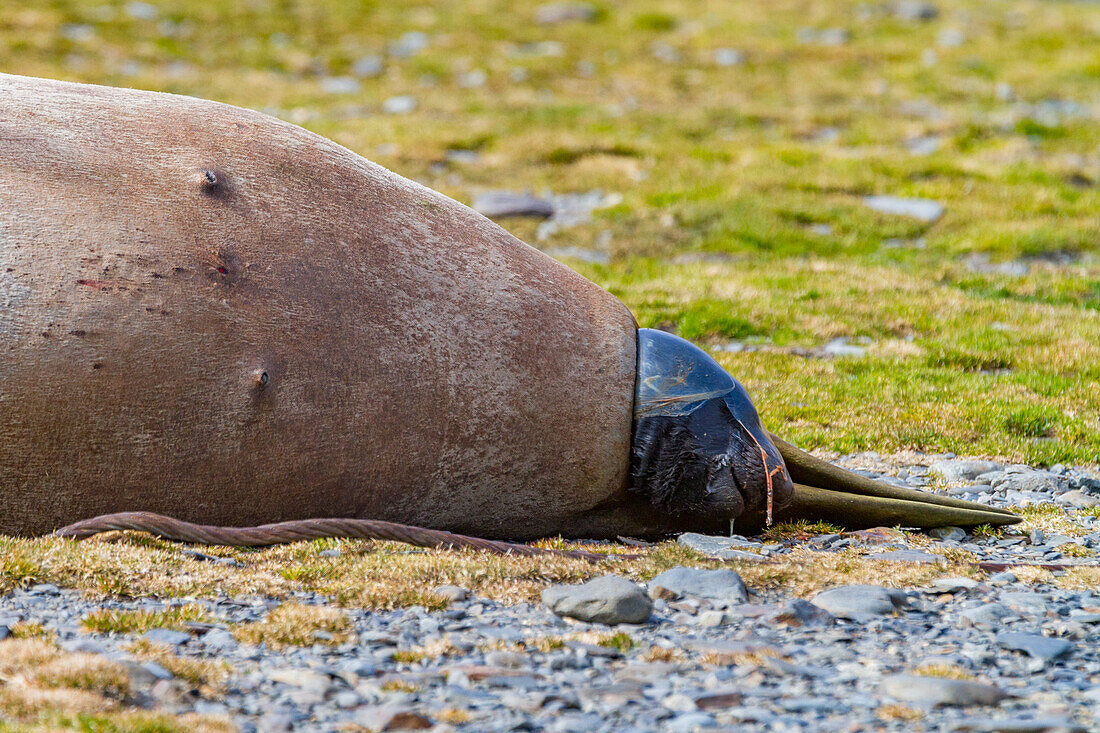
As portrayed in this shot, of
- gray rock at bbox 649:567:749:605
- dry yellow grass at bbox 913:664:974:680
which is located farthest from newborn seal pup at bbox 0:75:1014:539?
dry yellow grass at bbox 913:664:974:680

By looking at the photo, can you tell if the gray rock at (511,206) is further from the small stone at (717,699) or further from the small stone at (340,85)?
the small stone at (717,699)

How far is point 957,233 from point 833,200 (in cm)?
146

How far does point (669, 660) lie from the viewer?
328 cm

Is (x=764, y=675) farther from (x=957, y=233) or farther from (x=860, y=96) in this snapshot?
(x=860, y=96)

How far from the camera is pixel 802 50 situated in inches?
781

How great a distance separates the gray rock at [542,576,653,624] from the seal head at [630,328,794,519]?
100 centimetres

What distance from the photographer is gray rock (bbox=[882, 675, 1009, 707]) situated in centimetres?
298

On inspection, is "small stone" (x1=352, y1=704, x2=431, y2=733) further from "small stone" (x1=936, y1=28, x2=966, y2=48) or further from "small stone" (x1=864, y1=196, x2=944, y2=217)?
"small stone" (x1=936, y1=28, x2=966, y2=48)

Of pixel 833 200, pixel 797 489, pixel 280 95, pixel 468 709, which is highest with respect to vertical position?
pixel 280 95

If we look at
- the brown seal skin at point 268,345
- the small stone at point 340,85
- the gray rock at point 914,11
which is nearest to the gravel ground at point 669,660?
the brown seal skin at point 268,345

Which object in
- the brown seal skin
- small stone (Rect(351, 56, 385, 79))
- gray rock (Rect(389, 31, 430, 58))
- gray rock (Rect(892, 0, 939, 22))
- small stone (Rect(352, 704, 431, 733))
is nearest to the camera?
small stone (Rect(352, 704, 431, 733))

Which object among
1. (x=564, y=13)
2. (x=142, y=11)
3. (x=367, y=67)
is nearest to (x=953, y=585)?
(x=367, y=67)

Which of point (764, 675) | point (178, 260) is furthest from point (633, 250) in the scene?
point (764, 675)

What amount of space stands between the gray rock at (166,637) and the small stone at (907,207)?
10322 millimetres
